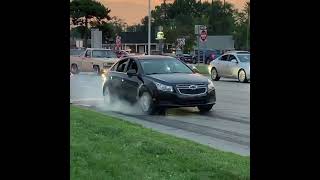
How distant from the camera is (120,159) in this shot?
646cm

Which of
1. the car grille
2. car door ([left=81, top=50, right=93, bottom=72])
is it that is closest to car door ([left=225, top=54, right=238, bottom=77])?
car door ([left=81, top=50, right=93, bottom=72])

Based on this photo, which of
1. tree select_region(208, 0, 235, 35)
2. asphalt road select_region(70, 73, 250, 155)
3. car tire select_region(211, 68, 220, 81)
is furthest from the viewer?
tree select_region(208, 0, 235, 35)

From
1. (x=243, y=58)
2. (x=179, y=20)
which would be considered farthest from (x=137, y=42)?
(x=243, y=58)

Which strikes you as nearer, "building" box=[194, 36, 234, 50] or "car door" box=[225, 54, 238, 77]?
"car door" box=[225, 54, 238, 77]

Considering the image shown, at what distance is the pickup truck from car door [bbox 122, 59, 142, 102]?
16524mm

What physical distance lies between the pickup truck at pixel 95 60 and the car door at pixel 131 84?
54.2ft

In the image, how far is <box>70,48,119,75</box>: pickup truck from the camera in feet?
105

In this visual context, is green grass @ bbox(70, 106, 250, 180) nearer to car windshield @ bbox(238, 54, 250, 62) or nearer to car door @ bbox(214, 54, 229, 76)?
car windshield @ bbox(238, 54, 250, 62)

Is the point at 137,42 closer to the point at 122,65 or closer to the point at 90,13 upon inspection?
the point at 90,13

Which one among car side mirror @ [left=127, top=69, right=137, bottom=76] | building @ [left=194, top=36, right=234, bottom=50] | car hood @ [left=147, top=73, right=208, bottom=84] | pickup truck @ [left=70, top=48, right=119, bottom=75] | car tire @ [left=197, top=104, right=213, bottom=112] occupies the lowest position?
car tire @ [left=197, top=104, right=213, bottom=112]

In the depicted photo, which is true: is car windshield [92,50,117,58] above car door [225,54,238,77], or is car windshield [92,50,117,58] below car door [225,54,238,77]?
above

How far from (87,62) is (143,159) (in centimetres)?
2706

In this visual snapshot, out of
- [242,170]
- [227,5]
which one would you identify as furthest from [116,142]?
[227,5]
